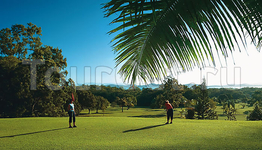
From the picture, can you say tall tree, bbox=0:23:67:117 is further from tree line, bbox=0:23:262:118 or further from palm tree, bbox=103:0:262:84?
palm tree, bbox=103:0:262:84

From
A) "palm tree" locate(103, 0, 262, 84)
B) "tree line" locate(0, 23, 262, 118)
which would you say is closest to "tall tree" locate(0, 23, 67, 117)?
"tree line" locate(0, 23, 262, 118)

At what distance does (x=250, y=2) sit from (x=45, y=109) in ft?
88.5

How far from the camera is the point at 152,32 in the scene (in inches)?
67.4

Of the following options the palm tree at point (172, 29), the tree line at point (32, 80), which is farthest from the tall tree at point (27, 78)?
the palm tree at point (172, 29)

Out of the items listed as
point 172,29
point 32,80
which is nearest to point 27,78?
point 32,80

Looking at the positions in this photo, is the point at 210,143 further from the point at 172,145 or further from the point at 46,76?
the point at 46,76

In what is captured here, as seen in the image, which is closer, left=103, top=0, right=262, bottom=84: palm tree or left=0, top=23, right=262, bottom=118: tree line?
left=103, top=0, right=262, bottom=84: palm tree

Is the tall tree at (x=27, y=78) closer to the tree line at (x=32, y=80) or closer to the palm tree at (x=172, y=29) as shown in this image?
the tree line at (x=32, y=80)

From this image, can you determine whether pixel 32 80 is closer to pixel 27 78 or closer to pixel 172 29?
pixel 27 78

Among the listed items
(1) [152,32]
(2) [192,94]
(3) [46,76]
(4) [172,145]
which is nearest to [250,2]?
(1) [152,32]

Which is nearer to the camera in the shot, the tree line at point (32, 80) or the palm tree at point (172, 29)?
the palm tree at point (172, 29)

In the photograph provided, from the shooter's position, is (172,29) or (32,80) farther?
(32,80)

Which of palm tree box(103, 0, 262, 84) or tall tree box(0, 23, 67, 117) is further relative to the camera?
tall tree box(0, 23, 67, 117)

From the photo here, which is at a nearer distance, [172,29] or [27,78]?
[172,29]
